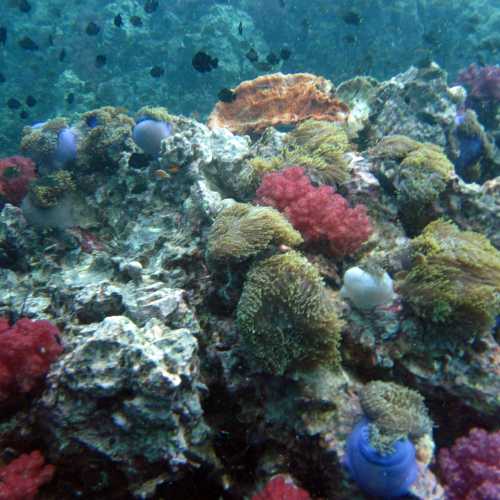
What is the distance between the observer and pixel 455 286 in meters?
3.34

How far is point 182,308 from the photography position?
11.5ft

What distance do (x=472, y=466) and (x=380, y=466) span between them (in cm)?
92

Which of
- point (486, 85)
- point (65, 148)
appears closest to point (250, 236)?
point (65, 148)

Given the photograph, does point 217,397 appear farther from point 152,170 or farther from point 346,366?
point 152,170

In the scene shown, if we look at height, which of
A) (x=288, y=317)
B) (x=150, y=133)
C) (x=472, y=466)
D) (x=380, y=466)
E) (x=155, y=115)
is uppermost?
(x=155, y=115)

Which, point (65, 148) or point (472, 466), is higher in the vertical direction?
point (65, 148)

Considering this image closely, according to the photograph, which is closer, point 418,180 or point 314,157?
point 418,180

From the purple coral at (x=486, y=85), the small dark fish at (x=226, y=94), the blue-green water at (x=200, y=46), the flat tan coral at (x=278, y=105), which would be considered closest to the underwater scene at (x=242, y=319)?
the small dark fish at (x=226, y=94)

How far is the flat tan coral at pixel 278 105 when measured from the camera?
714 cm

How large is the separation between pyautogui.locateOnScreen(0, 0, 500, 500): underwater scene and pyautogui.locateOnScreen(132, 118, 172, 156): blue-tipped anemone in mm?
32

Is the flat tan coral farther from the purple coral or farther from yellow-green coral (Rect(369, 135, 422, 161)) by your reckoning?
the purple coral

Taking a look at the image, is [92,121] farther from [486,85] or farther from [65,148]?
[486,85]

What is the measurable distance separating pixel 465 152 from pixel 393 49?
31.7 ft

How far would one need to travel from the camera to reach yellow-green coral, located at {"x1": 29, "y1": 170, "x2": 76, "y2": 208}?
4949 mm
